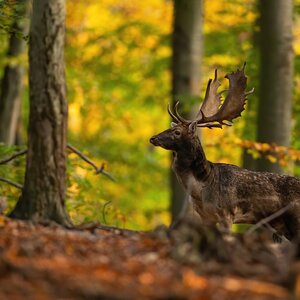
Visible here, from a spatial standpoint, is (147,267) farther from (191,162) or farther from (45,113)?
(191,162)

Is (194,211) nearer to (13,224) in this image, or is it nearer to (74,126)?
(13,224)

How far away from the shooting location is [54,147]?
9.09 meters

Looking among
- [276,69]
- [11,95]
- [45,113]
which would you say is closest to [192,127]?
[45,113]

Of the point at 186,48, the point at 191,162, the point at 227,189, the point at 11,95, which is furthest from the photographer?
the point at 11,95

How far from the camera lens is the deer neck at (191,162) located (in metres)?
10.4

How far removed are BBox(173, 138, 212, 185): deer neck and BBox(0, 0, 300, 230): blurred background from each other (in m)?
1.21

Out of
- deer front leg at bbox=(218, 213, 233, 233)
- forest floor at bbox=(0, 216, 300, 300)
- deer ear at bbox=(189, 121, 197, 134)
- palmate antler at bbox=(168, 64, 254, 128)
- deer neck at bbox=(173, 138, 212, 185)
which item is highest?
palmate antler at bbox=(168, 64, 254, 128)

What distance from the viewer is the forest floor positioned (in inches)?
197

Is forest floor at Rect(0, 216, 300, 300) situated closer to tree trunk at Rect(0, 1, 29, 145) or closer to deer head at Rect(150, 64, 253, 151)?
deer head at Rect(150, 64, 253, 151)

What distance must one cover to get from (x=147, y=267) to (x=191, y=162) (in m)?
4.93

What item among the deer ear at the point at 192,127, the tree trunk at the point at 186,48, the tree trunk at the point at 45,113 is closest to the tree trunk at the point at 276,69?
the tree trunk at the point at 186,48

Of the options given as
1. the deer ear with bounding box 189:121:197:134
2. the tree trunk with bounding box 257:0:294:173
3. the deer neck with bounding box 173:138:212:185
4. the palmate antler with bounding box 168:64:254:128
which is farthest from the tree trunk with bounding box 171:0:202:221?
the deer neck with bounding box 173:138:212:185

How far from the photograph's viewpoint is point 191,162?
1049cm

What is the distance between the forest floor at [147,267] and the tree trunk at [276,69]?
748 cm
